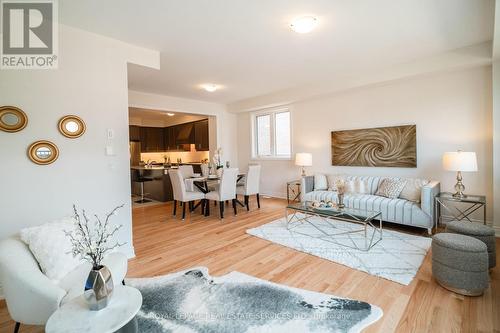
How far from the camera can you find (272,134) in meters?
6.79

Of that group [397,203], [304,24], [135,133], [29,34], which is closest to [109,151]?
[29,34]

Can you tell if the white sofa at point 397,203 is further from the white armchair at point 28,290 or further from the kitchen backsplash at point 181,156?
the kitchen backsplash at point 181,156

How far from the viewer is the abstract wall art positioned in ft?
14.3

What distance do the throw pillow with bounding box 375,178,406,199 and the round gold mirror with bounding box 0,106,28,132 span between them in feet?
16.4

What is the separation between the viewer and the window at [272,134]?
6461 millimetres

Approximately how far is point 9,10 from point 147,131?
6881 mm

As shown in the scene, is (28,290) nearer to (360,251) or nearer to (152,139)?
(360,251)

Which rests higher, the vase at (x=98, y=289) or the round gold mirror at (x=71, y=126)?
the round gold mirror at (x=71, y=126)

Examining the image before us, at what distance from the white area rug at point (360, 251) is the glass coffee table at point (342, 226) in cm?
1

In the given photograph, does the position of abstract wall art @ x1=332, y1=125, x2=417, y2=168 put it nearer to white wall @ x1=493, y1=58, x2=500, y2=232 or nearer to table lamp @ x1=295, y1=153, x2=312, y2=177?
table lamp @ x1=295, y1=153, x2=312, y2=177

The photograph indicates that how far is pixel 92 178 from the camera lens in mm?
2832

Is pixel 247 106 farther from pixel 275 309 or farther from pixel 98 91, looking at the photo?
pixel 275 309

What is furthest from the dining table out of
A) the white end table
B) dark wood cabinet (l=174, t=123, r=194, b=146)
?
the white end table

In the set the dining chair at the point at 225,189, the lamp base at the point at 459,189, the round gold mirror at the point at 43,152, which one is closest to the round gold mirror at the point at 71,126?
the round gold mirror at the point at 43,152
